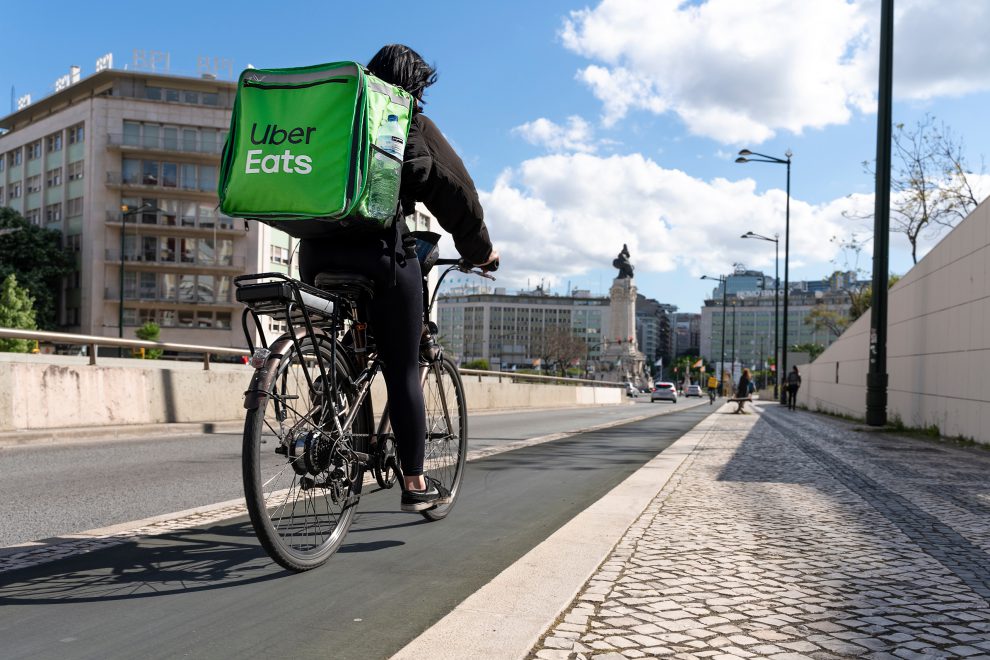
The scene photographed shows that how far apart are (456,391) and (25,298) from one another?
2412 inches

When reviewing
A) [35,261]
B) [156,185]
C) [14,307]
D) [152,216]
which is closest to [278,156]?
[14,307]

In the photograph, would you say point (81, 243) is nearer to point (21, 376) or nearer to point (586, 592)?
point (21, 376)

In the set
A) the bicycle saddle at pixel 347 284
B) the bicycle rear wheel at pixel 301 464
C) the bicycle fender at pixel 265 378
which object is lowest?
the bicycle rear wheel at pixel 301 464

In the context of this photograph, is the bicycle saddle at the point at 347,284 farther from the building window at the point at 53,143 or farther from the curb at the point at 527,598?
the building window at the point at 53,143

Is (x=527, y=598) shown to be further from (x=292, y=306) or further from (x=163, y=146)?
(x=163, y=146)

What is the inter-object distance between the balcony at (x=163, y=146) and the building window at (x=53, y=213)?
862 centimetres

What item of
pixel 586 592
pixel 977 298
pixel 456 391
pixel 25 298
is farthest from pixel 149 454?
pixel 25 298

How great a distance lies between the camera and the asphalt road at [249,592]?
220 centimetres

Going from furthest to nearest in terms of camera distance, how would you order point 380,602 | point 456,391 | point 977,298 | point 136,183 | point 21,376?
point 136,183, point 977,298, point 21,376, point 456,391, point 380,602

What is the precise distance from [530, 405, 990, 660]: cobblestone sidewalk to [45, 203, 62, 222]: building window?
7175 cm

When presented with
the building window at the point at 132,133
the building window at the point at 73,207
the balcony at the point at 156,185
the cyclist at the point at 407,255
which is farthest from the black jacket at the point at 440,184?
the building window at the point at 73,207

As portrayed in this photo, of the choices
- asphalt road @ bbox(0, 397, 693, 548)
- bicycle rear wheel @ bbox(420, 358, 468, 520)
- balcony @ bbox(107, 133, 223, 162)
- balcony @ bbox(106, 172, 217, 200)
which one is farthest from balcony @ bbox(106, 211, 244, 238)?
bicycle rear wheel @ bbox(420, 358, 468, 520)

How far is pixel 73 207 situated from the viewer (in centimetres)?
6562

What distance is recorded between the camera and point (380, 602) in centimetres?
263
